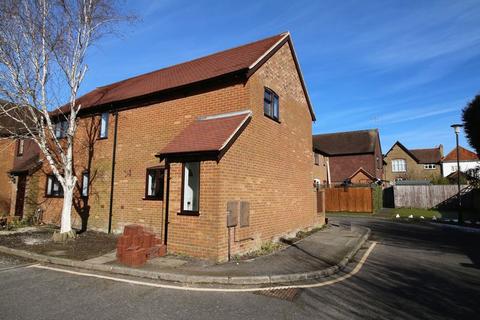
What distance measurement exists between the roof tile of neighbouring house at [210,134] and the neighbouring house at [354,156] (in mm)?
30533

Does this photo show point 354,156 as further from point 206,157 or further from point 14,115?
point 206,157

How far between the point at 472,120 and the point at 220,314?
85.9 ft

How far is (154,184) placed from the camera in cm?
1251

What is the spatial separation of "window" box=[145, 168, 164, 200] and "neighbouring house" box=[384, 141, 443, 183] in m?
51.2

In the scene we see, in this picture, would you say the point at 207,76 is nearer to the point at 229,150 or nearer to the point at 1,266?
the point at 229,150

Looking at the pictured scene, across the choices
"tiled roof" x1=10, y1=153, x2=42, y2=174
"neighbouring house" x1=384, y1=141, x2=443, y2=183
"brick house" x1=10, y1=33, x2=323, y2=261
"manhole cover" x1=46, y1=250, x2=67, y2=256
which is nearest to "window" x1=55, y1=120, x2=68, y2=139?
"brick house" x1=10, y1=33, x2=323, y2=261

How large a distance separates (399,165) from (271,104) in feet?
171

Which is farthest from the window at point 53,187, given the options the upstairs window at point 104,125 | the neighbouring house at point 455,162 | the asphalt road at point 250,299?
the neighbouring house at point 455,162

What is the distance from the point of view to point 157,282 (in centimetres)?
Answer: 743

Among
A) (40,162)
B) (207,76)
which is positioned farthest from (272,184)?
(40,162)

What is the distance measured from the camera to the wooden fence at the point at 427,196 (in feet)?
104

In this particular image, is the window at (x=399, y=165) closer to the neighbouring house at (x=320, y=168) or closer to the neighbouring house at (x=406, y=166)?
the neighbouring house at (x=406, y=166)

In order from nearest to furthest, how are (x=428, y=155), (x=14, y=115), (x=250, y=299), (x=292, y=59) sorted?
1. (x=250, y=299)
2. (x=292, y=59)
3. (x=14, y=115)
4. (x=428, y=155)

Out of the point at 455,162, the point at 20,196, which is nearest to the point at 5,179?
the point at 20,196
